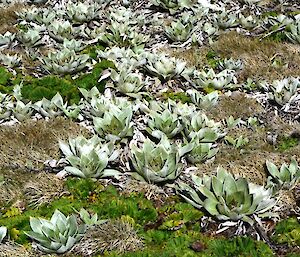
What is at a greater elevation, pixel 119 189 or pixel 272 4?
pixel 119 189

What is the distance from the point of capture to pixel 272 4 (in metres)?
10.9

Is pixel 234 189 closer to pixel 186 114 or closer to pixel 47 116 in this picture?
pixel 186 114

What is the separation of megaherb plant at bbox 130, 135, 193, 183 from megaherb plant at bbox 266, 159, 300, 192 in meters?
1.02

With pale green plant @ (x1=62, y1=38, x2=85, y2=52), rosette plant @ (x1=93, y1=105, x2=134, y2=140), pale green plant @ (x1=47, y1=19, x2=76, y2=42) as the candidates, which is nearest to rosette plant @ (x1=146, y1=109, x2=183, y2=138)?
rosette plant @ (x1=93, y1=105, x2=134, y2=140)

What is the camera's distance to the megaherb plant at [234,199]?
14.7 ft

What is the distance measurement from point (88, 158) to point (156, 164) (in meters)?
0.74

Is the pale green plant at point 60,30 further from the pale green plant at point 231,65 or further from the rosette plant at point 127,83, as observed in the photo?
the pale green plant at point 231,65

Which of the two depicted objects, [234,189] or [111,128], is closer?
[234,189]

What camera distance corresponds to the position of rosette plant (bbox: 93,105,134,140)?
5.85 meters

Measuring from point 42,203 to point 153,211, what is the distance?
119 centimetres

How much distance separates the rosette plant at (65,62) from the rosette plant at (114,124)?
239cm

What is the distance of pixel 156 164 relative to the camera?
5125 mm

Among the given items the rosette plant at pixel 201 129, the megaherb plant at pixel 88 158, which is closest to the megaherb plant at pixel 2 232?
the megaherb plant at pixel 88 158

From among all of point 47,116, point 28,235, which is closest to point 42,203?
point 28,235
